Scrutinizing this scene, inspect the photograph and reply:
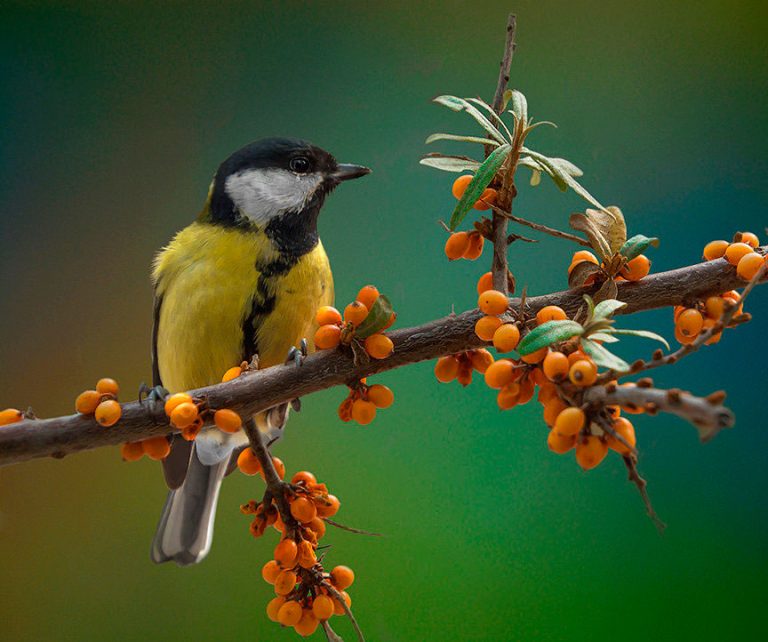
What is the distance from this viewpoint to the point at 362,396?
70 cm

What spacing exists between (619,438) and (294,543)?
14.7 inches

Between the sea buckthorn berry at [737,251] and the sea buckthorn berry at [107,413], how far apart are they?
53 cm

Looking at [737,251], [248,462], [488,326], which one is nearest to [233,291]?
[248,462]

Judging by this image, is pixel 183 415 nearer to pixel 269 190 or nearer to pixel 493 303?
pixel 493 303

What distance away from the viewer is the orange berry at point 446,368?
2.32 feet

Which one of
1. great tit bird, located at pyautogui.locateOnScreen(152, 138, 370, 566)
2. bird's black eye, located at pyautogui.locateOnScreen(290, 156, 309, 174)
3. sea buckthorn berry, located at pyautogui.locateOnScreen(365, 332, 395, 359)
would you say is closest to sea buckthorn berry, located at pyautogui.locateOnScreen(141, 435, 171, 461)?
sea buckthorn berry, located at pyautogui.locateOnScreen(365, 332, 395, 359)

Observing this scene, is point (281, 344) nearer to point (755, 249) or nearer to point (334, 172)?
point (334, 172)

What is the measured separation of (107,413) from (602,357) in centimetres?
40

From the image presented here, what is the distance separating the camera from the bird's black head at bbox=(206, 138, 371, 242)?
43.7 inches

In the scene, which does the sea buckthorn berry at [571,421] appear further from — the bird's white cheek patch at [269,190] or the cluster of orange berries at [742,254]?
the bird's white cheek patch at [269,190]

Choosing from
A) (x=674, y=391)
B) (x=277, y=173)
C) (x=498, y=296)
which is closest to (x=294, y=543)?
(x=498, y=296)

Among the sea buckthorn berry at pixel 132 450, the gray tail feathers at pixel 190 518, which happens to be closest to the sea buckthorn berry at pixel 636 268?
the sea buckthorn berry at pixel 132 450

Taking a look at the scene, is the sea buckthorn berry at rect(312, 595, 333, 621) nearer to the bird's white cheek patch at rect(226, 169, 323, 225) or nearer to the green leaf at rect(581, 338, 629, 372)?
the green leaf at rect(581, 338, 629, 372)

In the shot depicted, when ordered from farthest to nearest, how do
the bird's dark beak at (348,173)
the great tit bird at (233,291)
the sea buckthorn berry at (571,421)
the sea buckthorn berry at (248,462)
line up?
the bird's dark beak at (348,173) → the great tit bird at (233,291) → the sea buckthorn berry at (248,462) → the sea buckthorn berry at (571,421)
